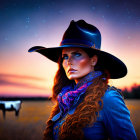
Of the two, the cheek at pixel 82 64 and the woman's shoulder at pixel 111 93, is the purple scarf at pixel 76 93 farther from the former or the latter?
the woman's shoulder at pixel 111 93

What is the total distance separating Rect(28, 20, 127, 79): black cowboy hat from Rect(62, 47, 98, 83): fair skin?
3.9 inches

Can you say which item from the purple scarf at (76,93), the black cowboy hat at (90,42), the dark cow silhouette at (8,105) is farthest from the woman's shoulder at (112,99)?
the dark cow silhouette at (8,105)

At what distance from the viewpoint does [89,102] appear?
1.99 metres

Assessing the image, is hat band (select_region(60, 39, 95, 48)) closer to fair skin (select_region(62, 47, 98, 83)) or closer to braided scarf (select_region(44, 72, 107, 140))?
fair skin (select_region(62, 47, 98, 83))

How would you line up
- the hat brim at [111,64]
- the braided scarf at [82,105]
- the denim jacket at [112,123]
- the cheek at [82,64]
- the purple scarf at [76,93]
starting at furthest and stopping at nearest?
the hat brim at [111,64]
the cheek at [82,64]
the purple scarf at [76,93]
the braided scarf at [82,105]
the denim jacket at [112,123]

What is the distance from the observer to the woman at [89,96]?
1.84 metres

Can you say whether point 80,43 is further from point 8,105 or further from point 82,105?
point 8,105

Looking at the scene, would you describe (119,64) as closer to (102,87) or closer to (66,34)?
(102,87)

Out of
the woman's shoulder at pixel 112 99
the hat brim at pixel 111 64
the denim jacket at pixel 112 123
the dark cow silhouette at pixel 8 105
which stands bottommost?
the dark cow silhouette at pixel 8 105

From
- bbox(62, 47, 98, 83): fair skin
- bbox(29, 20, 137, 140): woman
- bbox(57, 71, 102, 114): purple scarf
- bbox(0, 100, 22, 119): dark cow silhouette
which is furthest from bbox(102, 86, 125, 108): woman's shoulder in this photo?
bbox(0, 100, 22, 119): dark cow silhouette

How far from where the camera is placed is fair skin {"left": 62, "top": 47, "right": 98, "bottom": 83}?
222cm

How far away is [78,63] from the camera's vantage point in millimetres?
2211

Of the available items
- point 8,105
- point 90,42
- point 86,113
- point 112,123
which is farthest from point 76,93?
point 8,105

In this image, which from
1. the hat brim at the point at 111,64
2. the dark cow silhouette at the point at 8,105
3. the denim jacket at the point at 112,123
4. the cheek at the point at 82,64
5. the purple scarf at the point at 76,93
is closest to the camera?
the denim jacket at the point at 112,123
